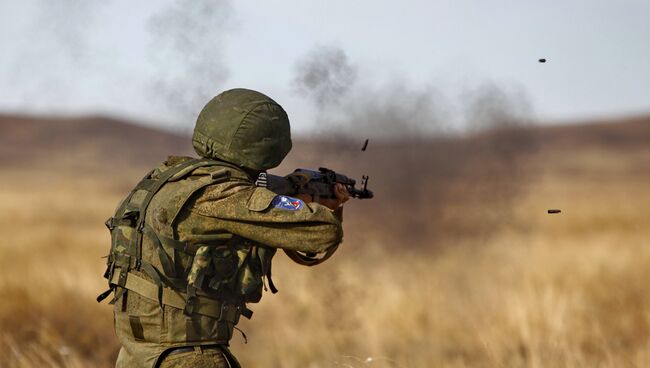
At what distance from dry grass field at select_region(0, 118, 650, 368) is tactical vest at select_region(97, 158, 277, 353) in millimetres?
1349

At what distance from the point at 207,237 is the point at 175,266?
0.19m

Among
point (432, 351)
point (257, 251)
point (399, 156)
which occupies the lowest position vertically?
point (432, 351)

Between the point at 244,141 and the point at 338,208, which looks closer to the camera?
the point at 244,141

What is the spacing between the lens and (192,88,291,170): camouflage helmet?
15.7 ft

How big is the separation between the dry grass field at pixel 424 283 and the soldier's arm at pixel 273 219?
1516 millimetres

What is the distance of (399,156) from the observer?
19578 mm

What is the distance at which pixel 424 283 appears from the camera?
14.3 m

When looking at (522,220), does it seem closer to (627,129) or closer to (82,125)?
(627,129)

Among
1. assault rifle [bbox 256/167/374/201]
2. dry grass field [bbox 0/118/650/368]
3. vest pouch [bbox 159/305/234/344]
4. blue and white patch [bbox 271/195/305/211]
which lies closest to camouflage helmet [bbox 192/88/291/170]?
assault rifle [bbox 256/167/374/201]

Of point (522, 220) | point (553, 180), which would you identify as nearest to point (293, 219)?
point (522, 220)

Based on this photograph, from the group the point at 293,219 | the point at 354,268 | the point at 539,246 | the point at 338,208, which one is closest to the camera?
the point at 293,219

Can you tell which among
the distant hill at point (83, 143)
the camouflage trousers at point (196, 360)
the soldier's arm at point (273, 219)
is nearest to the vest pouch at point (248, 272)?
the soldier's arm at point (273, 219)

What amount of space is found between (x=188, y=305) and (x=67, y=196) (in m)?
36.4

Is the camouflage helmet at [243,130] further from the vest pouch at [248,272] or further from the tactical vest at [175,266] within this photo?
the vest pouch at [248,272]
